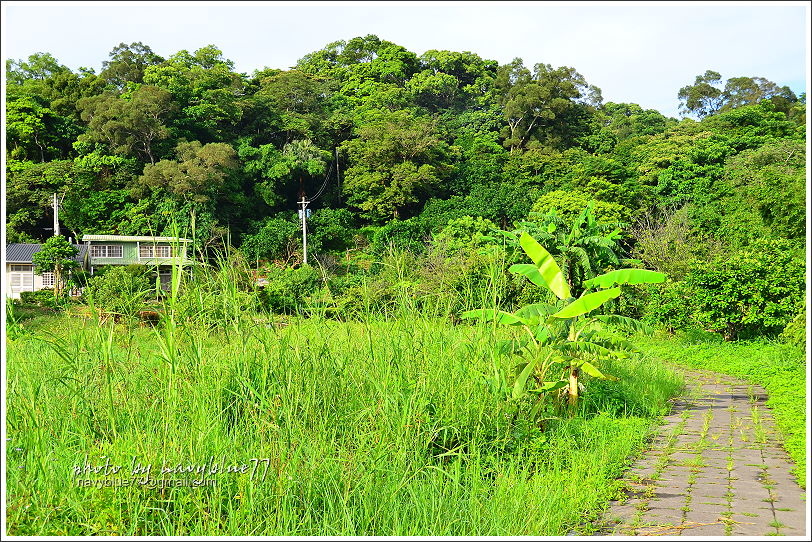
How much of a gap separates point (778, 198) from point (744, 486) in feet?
38.0

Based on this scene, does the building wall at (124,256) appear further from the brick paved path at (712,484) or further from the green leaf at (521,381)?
the brick paved path at (712,484)

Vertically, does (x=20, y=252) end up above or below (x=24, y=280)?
above

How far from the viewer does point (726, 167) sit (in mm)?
25844

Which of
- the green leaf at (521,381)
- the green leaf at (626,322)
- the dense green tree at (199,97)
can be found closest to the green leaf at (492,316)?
the green leaf at (521,381)

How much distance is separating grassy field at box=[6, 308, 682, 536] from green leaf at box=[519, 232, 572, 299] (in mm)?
847

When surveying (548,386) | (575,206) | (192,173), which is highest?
(192,173)

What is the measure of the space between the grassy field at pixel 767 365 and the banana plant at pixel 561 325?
1364 mm

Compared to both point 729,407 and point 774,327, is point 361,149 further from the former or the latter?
point 729,407

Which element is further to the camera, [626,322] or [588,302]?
[626,322]

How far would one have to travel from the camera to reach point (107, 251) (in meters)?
25.7

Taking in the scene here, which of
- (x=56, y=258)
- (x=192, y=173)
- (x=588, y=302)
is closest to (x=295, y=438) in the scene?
(x=588, y=302)

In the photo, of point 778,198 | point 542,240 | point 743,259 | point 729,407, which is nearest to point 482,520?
point 542,240

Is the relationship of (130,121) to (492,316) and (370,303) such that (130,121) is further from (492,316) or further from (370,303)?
(492,316)

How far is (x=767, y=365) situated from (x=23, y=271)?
2147 centimetres
